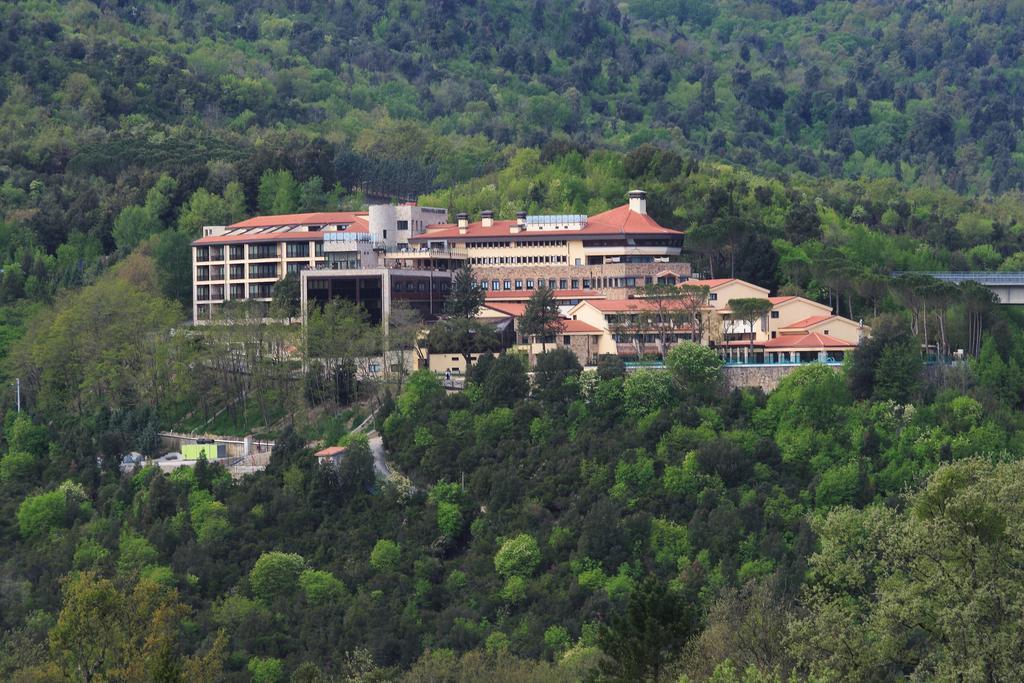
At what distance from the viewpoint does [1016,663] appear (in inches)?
1409

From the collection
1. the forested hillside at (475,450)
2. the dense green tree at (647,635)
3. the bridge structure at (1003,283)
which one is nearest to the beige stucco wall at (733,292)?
the forested hillside at (475,450)

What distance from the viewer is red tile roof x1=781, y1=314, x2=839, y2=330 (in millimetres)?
69750

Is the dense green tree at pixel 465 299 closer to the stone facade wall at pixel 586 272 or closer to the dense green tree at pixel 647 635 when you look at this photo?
the stone facade wall at pixel 586 272

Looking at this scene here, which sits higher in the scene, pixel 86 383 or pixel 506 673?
pixel 86 383

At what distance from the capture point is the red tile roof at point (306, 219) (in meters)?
80.1

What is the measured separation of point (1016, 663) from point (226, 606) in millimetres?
30355

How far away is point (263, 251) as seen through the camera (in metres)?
79.7

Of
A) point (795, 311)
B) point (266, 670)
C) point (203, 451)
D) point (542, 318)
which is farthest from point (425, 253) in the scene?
point (266, 670)

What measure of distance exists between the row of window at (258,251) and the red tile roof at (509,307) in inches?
291

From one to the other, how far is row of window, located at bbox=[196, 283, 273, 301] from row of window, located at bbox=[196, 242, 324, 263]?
3.57 ft

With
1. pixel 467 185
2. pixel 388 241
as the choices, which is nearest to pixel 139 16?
pixel 467 185

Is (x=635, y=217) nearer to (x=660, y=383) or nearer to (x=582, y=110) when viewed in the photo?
(x=660, y=383)

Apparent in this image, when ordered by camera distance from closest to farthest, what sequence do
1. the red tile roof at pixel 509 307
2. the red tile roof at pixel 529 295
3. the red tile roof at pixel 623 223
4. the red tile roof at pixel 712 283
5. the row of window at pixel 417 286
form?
the red tile roof at pixel 712 283 → the red tile roof at pixel 509 307 → the row of window at pixel 417 286 → the red tile roof at pixel 529 295 → the red tile roof at pixel 623 223

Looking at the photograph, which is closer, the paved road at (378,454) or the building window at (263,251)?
the paved road at (378,454)
